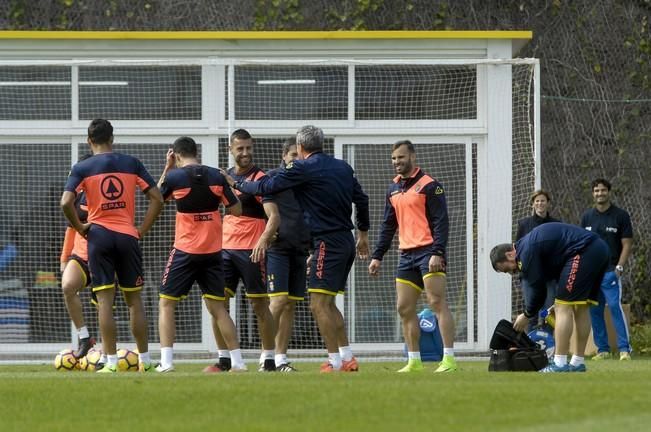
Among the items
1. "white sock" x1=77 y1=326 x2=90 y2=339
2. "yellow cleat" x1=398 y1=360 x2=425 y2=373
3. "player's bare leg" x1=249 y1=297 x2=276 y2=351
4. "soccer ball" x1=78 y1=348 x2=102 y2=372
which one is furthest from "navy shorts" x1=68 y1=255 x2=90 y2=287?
"yellow cleat" x1=398 y1=360 x2=425 y2=373

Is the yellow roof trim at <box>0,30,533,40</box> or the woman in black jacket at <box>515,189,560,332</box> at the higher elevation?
the yellow roof trim at <box>0,30,533,40</box>

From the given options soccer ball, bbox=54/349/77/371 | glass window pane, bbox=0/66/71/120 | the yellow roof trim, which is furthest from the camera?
glass window pane, bbox=0/66/71/120

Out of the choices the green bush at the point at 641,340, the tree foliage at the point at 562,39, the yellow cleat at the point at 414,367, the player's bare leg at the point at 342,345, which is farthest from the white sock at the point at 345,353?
the tree foliage at the point at 562,39

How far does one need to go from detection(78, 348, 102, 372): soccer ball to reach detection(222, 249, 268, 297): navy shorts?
1.53 m

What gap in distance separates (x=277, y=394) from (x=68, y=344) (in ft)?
30.1

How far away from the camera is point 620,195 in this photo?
21.1 m

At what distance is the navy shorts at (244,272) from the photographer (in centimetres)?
1333

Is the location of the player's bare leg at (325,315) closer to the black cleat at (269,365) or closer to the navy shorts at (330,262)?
the navy shorts at (330,262)

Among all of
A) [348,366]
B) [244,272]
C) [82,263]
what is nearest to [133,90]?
[82,263]

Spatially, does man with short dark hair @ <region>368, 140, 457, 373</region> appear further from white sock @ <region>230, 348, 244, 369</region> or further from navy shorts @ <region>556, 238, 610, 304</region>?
white sock @ <region>230, 348, 244, 369</region>

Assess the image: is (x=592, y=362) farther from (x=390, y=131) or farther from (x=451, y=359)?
(x=390, y=131)

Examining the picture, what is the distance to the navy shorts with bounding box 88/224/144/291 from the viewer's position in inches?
503

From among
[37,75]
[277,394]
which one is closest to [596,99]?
[37,75]

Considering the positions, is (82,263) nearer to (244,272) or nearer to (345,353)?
(244,272)
